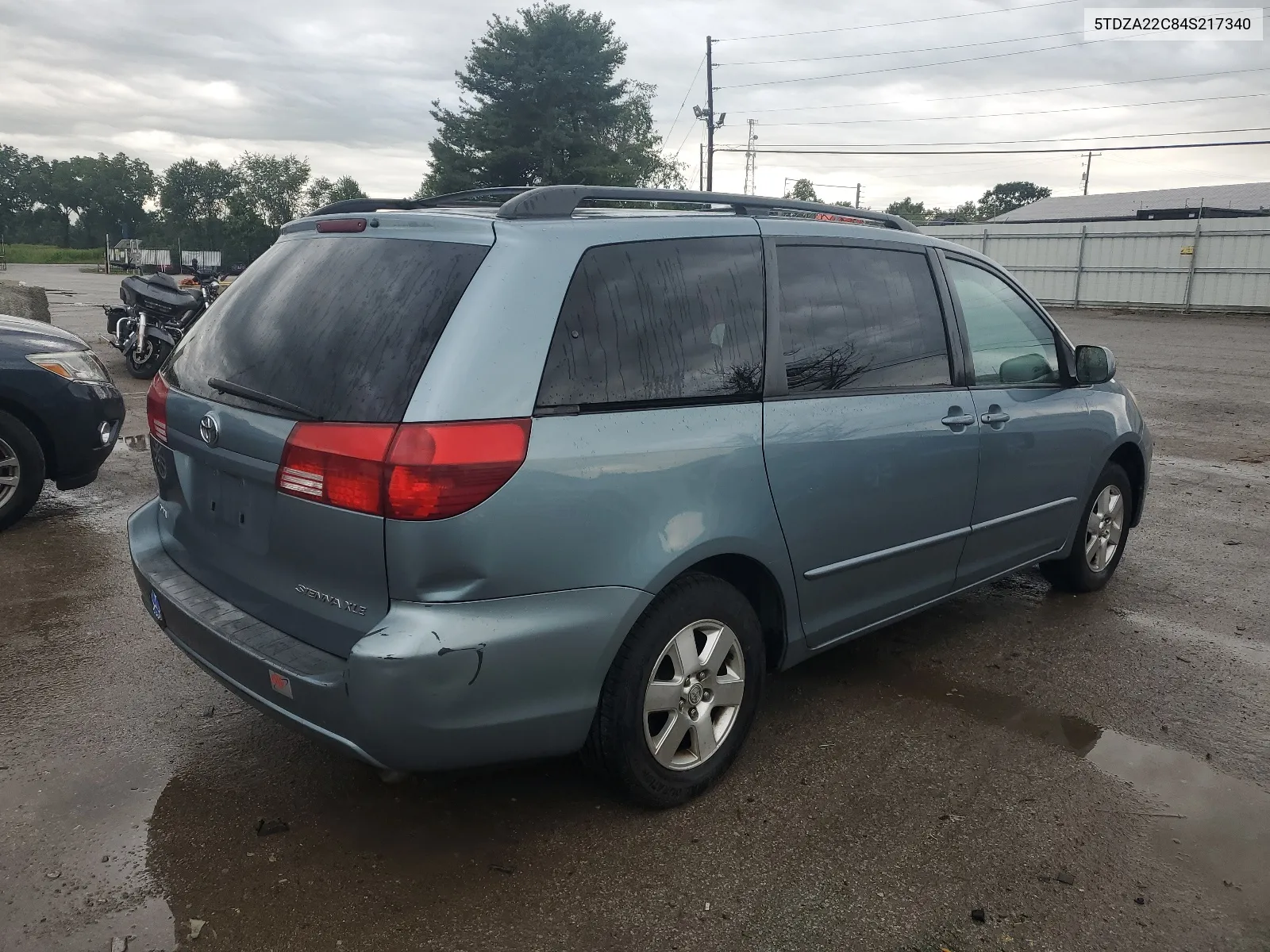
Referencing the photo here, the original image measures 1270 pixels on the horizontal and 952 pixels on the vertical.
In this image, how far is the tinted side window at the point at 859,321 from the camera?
3273mm

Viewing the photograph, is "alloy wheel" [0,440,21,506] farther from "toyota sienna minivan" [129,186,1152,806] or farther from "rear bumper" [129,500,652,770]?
"rear bumper" [129,500,652,770]

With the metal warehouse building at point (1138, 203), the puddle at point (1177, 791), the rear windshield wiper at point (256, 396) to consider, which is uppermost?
the metal warehouse building at point (1138, 203)

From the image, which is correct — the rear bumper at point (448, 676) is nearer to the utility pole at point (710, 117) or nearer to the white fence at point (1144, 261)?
the white fence at point (1144, 261)

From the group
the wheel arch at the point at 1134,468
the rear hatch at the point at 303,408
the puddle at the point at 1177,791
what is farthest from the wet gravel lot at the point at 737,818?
the wheel arch at the point at 1134,468

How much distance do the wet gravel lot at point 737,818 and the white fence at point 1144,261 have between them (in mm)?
23583

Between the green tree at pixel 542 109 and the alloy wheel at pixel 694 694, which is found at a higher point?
the green tree at pixel 542 109

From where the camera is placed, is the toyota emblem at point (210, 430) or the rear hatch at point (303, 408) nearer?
the rear hatch at point (303, 408)

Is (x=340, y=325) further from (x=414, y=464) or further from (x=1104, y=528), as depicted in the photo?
(x=1104, y=528)

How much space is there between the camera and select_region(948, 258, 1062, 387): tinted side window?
406 centimetres

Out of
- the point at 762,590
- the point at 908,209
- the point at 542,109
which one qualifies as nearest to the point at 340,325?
the point at 762,590

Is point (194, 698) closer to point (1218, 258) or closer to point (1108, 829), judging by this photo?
point (1108, 829)

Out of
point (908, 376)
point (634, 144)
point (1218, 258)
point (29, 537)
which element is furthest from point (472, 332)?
point (634, 144)

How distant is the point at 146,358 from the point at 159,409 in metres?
9.81

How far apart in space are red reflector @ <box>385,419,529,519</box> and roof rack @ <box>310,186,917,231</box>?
704 millimetres
